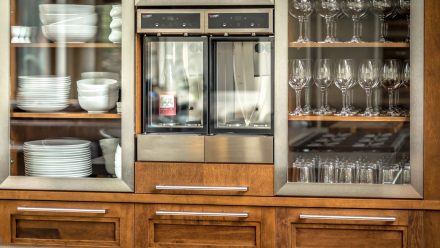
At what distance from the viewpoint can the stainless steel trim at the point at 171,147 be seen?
2.86m

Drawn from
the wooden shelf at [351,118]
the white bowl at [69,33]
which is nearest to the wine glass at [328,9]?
the wooden shelf at [351,118]

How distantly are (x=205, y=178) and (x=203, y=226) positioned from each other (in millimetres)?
198

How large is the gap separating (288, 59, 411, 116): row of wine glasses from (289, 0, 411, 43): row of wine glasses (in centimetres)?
10

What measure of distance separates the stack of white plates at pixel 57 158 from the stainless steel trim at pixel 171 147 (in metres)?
0.29

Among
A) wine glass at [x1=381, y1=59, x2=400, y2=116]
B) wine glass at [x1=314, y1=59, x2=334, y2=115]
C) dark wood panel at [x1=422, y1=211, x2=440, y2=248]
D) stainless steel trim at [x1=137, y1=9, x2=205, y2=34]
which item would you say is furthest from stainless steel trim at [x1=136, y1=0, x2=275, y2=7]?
dark wood panel at [x1=422, y1=211, x2=440, y2=248]

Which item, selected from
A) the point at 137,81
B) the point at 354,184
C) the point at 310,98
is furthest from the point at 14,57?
the point at 354,184

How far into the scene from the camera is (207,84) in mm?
2881

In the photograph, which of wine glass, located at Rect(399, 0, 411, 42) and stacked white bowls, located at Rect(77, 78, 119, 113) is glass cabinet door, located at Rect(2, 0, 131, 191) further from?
wine glass, located at Rect(399, 0, 411, 42)

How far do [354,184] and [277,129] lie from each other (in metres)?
0.38

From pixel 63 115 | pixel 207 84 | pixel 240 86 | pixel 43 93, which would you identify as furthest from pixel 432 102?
pixel 43 93

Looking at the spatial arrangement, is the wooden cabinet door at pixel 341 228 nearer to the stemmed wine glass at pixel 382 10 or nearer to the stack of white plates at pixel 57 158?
the stemmed wine glass at pixel 382 10

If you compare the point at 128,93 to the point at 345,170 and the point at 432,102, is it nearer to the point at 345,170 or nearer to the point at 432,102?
the point at 345,170

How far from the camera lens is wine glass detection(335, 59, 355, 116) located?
112 inches

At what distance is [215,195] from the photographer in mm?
2848
